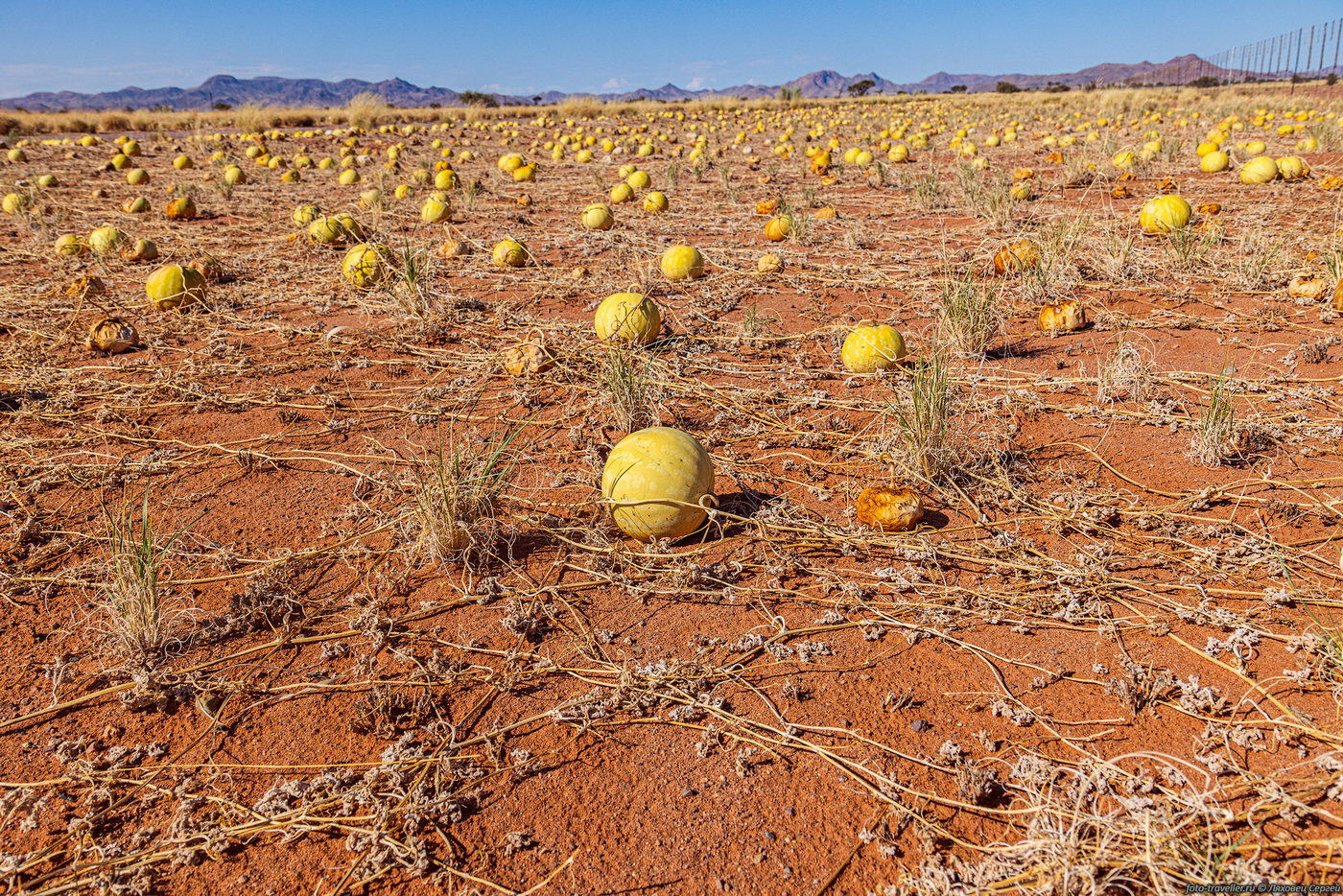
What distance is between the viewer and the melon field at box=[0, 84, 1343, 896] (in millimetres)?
1907

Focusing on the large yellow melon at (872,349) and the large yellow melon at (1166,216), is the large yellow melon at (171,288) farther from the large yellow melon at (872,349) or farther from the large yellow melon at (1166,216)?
the large yellow melon at (1166,216)

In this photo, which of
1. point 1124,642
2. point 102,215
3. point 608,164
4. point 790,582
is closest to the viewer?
point 1124,642

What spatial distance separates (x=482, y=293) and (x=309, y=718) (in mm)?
5031

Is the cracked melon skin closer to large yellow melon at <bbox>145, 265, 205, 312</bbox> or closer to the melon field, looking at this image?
the melon field

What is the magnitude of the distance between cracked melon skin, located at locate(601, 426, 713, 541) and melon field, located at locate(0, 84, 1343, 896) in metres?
0.02

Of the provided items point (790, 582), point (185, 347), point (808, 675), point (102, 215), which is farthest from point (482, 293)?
point (102, 215)

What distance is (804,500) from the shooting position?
3457 millimetres

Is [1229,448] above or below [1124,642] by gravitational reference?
above

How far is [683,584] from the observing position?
286cm

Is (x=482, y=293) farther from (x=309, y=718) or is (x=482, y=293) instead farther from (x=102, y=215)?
(x=102, y=215)

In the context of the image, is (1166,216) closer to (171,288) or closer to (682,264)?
(682,264)

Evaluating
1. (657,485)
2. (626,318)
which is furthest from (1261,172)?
(657,485)

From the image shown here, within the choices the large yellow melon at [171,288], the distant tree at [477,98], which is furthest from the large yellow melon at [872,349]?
the distant tree at [477,98]

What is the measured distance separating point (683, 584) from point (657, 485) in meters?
0.43
